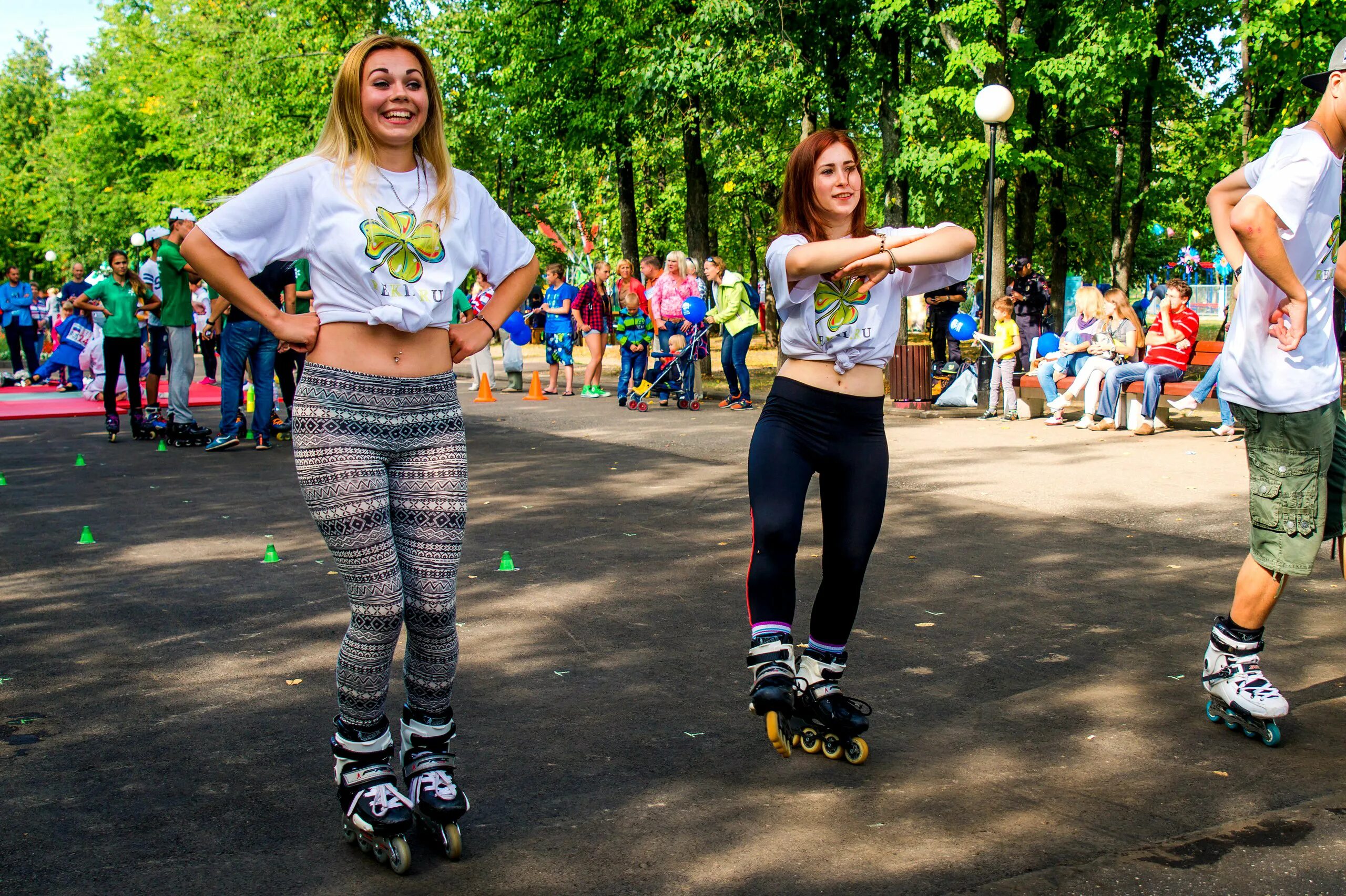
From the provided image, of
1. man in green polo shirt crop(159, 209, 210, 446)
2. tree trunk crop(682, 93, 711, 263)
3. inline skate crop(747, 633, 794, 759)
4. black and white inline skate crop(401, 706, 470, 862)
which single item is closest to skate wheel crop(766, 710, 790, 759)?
inline skate crop(747, 633, 794, 759)

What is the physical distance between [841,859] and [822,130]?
7.31 ft

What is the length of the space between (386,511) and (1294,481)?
2.91m

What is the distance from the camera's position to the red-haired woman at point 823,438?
4.00 m

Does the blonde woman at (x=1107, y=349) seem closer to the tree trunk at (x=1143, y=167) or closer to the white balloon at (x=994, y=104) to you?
the white balloon at (x=994, y=104)

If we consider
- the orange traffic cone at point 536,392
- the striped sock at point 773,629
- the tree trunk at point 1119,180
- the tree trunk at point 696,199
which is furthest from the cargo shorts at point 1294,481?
the tree trunk at point 1119,180

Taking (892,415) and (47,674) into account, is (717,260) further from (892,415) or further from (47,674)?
(47,674)

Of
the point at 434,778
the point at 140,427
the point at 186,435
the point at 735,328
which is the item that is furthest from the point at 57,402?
the point at 434,778

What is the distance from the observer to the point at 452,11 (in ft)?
92.9

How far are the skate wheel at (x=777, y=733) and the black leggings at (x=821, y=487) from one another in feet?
0.98

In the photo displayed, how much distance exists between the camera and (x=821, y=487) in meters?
4.11

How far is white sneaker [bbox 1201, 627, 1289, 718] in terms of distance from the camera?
4098 mm

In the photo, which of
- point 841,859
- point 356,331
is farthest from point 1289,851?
point 356,331

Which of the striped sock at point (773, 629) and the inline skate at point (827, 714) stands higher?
the striped sock at point (773, 629)

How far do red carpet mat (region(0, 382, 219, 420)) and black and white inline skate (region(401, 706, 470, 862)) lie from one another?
12387 mm
